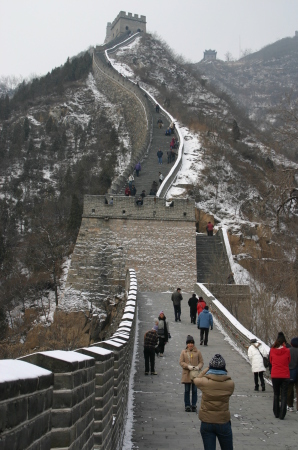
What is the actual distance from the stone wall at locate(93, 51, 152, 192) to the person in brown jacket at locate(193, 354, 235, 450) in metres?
30.6

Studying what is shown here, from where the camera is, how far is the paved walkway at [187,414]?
7.07 metres

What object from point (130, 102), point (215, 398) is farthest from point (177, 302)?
point (130, 102)

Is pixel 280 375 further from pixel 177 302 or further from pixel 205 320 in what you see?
pixel 177 302

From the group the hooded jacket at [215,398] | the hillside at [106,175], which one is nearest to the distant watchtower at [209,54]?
the hillside at [106,175]

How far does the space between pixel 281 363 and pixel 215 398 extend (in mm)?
3268

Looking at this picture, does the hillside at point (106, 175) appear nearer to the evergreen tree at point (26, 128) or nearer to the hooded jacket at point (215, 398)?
the evergreen tree at point (26, 128)

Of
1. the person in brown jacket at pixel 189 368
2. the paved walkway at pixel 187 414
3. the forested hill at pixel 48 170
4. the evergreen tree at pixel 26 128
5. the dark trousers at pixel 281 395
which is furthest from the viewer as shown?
the evergreen tree at pixel 26 128

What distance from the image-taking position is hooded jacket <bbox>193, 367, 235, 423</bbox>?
5.46m

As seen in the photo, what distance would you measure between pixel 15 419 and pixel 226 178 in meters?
38.5

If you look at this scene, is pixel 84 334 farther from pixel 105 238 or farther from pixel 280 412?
pixel 280 412

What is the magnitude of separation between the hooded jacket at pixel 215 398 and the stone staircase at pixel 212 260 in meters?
18.2

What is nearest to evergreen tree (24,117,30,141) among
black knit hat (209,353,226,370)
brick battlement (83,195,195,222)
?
brick battlement (83,195,195,222)

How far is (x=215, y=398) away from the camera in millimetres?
5512

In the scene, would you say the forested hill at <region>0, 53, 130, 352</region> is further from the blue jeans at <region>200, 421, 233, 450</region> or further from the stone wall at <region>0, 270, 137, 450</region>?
the stone wall at <region>0, 270, 137, 450</region>
